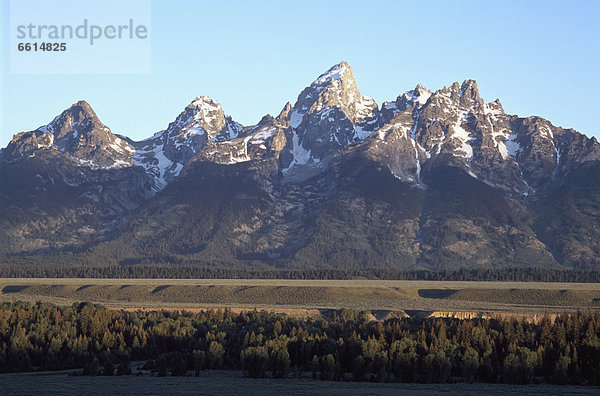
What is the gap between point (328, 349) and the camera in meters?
149

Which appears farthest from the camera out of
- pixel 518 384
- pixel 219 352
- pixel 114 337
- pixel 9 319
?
pixel 9 319

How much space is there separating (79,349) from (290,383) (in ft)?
158

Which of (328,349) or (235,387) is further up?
(328,349)

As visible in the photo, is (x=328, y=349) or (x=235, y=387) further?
(x=328, y=349)

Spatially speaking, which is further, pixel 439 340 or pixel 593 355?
pixel 439 340

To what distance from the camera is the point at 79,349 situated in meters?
159

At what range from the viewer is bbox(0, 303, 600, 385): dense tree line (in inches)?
5349

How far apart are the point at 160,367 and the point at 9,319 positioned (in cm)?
6309

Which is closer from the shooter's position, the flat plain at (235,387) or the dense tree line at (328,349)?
the flat plain at (235,387)

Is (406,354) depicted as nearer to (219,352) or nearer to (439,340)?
(439,340)

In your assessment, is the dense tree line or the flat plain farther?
the dense tree line

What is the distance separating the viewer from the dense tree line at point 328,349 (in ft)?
446

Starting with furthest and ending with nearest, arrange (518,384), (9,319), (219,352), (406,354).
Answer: (9,319), (219,352), (406,354), (518,384)

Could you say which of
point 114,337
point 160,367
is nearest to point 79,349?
point 114,337
